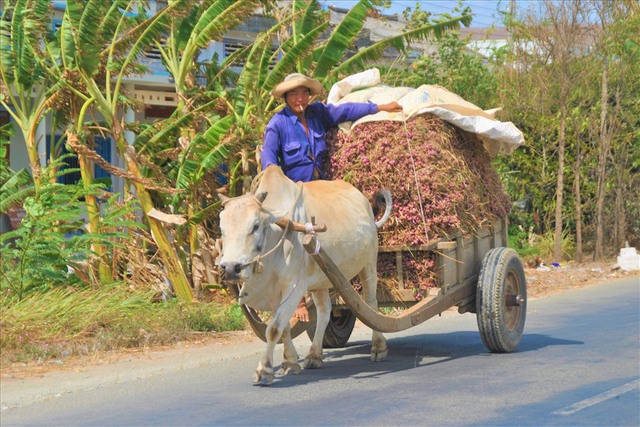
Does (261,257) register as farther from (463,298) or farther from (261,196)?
(463,298)

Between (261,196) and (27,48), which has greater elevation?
(27,48)

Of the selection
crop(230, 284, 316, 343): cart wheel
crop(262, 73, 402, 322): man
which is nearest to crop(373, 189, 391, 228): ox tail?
crop(262, 73, 402, 322): man

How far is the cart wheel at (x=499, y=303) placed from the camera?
897 cm

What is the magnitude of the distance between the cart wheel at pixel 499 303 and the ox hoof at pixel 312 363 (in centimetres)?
162

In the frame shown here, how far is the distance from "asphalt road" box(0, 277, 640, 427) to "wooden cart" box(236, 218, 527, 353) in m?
0.26

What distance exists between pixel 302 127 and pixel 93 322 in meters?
3.50

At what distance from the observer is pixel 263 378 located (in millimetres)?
7543

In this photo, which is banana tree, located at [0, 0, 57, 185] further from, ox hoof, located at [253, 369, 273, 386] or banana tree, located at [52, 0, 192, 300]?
ox hoof, located at [253, 369, 273, 386]

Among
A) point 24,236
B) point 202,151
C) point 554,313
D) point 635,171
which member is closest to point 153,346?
point 24,236

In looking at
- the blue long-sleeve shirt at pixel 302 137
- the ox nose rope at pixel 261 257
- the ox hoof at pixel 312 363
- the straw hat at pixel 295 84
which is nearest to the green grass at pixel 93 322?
the ox hoof at pixel 312 363

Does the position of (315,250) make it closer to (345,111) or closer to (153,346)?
(345,111)

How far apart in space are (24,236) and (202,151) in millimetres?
2633

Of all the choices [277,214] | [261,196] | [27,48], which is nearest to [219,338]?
[277,214]

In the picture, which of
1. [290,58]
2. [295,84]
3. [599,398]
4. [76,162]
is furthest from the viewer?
[76,162]
